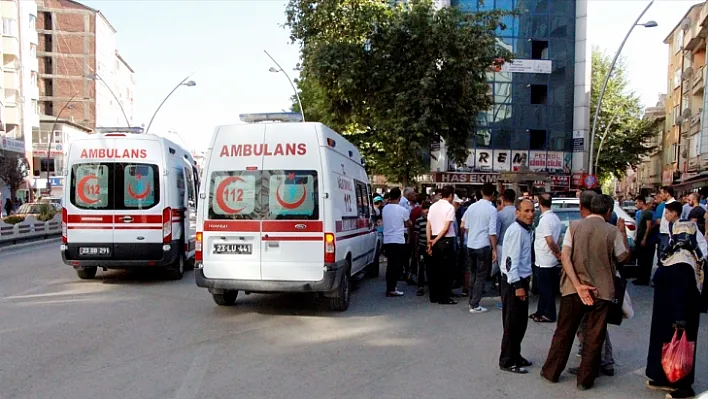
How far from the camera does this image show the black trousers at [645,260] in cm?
1205

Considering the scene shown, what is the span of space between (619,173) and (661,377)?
4188 cm

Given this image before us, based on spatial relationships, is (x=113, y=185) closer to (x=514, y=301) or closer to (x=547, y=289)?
(x=547, y=289)

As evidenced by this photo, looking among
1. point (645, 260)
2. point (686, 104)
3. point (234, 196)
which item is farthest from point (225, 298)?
point (686, 104)

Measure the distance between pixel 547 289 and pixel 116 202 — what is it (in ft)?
24.7

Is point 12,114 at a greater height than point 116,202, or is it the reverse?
point 12,114

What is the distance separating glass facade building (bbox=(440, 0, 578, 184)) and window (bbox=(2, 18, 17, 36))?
33.5 m

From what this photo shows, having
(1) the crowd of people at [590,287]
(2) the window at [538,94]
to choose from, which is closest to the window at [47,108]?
(2) the window at [538,94]

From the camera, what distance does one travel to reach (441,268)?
31.6 feet

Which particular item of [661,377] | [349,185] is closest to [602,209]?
[661,377]

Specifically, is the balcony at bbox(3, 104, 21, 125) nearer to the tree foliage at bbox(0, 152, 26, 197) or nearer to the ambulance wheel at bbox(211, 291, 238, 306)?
the tree foliage at bbox(0, 152, 26, 197)

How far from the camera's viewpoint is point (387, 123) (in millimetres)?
18734

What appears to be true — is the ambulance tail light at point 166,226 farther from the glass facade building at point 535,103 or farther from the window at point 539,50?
the window at point 539,50

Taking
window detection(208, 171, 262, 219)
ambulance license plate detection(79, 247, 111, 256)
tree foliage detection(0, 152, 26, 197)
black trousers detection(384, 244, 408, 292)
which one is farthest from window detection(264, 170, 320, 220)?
tree foliage detection(0, 152, 26, 197)

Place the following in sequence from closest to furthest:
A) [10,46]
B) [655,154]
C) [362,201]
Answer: [362,201], [10,46], [655,154]
